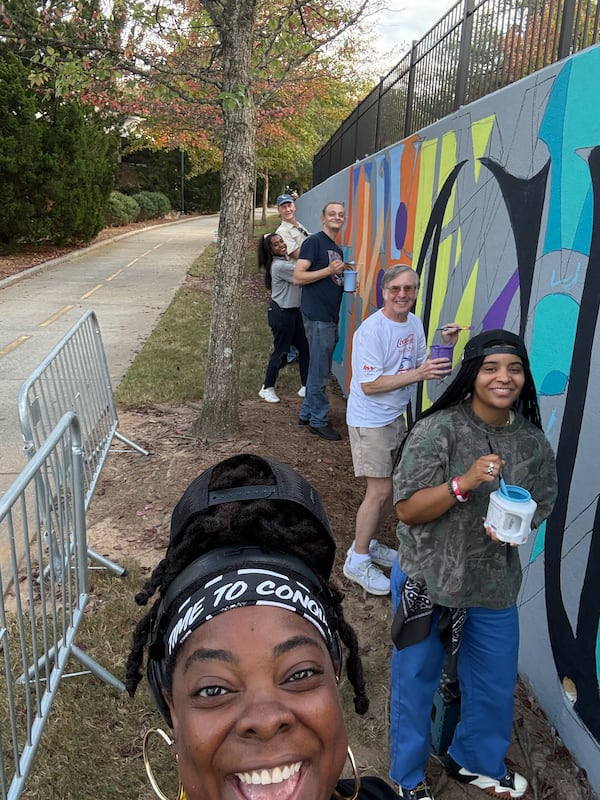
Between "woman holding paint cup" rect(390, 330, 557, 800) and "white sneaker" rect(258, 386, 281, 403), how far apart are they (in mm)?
4723

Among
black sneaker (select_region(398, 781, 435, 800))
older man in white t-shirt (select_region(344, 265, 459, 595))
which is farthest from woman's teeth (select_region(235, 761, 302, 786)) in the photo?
older man in white t-shirt (select_region(344, 265, 459, 595))

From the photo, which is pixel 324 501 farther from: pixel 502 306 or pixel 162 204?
pixel 162 204

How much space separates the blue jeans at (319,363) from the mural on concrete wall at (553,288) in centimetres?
201

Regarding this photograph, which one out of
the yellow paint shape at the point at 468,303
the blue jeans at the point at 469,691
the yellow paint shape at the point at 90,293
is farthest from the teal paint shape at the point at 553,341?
the yellow paint shape at the point at 90,293

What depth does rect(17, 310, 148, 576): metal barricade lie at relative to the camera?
3564 millimetres

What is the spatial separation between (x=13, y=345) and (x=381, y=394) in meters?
7.79

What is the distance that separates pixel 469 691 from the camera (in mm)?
2521

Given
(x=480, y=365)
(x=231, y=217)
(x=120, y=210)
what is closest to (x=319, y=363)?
(x=231, y=217)

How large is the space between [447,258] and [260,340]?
5.96 m

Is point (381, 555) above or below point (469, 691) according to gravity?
below

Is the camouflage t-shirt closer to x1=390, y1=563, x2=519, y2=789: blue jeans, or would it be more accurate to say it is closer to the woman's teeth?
x1=390, y1=563, x2=519, y2=789: blue jeans

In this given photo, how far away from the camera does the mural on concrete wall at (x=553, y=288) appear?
104 inches

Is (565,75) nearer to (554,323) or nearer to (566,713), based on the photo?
(554,323)

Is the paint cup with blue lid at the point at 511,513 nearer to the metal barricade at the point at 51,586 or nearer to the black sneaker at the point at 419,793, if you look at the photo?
the black sneaker at the point at 419,793
